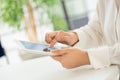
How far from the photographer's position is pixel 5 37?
4.25m

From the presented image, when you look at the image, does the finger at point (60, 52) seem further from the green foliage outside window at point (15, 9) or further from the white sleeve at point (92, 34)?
the green foliage outside window at point (15, 9)

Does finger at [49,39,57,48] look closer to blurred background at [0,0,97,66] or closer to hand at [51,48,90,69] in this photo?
hand at [51,48,90,69]

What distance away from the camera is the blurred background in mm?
3199

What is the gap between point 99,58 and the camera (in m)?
1.08

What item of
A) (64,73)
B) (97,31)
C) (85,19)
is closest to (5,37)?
(85,19)

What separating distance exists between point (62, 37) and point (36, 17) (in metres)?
2.32

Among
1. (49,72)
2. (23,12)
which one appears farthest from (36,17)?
(49,72)

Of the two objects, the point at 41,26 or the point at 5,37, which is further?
the point at 5,37

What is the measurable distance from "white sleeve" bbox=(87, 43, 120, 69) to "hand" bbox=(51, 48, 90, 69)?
0.03m

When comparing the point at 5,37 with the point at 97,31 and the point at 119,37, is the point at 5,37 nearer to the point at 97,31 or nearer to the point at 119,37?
the point at 97,31

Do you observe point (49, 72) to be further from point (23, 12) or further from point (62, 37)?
point (23, 12)

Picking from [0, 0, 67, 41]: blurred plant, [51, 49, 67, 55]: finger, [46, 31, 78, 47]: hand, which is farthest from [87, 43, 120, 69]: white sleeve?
[0, 0, 67, 41]: blurred plant

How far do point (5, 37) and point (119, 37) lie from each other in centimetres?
329

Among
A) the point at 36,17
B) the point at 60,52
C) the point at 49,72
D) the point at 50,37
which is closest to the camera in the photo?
the point at 60,52
